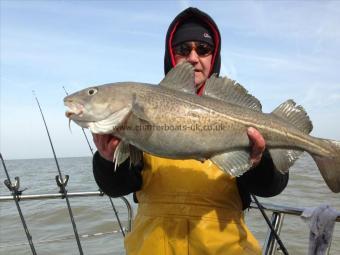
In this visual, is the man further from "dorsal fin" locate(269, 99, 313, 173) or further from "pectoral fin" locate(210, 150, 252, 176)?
"dorsal fin" locate(269, 99, 313, 173)

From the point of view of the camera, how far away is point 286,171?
3.05 metres

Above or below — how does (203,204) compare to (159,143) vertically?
below

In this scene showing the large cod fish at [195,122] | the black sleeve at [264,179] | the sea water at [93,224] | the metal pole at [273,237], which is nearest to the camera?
the large cod fish at [195,122]

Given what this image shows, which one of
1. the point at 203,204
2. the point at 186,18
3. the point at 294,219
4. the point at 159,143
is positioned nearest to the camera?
the point at 159,143

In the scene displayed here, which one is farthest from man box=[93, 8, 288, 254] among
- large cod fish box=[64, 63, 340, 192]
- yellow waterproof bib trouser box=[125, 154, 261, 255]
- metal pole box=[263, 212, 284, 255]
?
metal pole box=[263, 212, 284, 255]

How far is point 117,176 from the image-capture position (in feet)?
10.3

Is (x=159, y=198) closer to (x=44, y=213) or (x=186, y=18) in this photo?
(x=186, y=18)

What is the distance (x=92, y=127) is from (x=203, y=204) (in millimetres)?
1003

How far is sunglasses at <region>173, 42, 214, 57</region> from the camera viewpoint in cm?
361

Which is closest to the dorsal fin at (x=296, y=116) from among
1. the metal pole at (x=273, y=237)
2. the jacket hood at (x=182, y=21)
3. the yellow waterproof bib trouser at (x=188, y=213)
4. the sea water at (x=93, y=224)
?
the yellow waterproof bib trouser at (x=188, y=213)

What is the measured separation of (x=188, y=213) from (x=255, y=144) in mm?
705

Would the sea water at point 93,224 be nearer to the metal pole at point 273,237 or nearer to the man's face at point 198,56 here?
the metal pole at point 273,237

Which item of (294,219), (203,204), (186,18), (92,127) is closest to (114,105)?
(92,127)

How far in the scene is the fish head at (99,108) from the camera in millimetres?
2758
